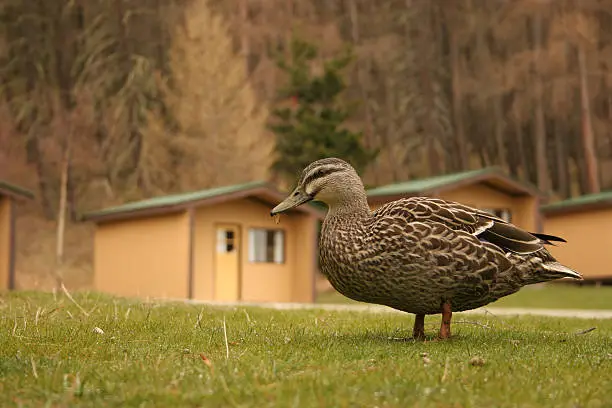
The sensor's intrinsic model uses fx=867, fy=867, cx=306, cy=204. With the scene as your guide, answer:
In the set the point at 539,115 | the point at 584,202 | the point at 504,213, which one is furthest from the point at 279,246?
the point at 539,115

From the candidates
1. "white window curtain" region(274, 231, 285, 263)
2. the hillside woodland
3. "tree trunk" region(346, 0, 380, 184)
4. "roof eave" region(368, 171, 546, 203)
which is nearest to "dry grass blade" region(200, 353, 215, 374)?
"white window curtain" region(274, 231, 285, 263)

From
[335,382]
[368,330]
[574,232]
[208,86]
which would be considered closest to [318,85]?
[208,86]

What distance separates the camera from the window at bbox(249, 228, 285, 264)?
81.5ft

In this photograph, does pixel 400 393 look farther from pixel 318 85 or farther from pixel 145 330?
pixel 318 85

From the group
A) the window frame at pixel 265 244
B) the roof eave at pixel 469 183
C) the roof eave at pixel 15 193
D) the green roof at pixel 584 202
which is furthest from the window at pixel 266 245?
the green roof at pixel 584 202

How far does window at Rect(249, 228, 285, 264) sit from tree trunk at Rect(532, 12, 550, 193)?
96.1ft

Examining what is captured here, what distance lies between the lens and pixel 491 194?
28734 millimetres

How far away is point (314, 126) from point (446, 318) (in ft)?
106

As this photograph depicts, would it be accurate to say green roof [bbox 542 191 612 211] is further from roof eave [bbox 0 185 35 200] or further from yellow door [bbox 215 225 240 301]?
roof eave [bbox 0 185 35 200]

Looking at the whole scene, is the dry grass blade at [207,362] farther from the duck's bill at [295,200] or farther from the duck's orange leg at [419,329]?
the duck's orange leg at [419,329]

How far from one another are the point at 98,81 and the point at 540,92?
25.5m

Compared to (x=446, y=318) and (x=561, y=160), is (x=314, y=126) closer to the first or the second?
(x=561, y=160)

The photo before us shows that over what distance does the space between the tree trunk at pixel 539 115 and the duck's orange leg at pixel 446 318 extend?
45175 mm

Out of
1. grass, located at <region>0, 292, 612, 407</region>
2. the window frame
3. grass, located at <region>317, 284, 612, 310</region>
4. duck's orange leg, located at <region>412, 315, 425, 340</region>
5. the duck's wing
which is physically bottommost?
grass, located at <region>0, 292, 612, 407</region>
